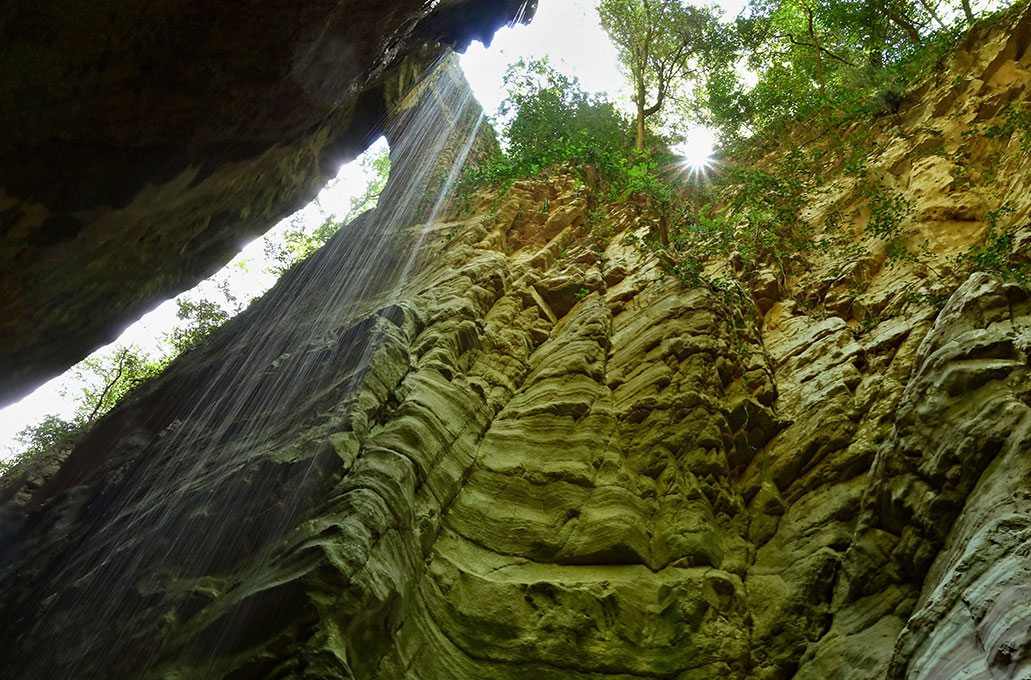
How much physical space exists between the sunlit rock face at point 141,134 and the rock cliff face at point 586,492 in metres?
2.44

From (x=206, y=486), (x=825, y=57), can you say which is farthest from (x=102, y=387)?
(x=825, y=57)

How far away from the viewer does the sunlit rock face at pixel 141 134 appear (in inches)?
197

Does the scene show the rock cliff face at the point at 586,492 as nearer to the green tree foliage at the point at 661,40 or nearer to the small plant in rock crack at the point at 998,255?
the small plant in rock crack at the point at 998,255

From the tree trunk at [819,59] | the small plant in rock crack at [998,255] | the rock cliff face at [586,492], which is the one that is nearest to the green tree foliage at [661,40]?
the tree trunk at [819,59]

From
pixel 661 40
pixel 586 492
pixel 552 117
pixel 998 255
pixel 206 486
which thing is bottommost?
pixel 206 486

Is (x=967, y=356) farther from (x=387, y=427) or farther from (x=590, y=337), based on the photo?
(x=387, y=427)

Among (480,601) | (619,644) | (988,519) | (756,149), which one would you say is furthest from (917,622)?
(756,149)

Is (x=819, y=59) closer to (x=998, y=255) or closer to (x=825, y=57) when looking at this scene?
(x=825, y=57)

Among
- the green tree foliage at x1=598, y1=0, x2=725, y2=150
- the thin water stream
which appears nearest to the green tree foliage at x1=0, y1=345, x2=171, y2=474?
the thin water stream

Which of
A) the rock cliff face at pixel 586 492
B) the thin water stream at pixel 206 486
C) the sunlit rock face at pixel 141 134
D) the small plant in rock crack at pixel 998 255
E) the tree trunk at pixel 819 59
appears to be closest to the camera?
the sunlit rock face at pixel 141 134

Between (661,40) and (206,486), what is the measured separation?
2274 centimetres

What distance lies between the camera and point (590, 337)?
10.7 m

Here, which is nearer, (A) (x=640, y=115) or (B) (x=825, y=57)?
(B) (x=825, y=57)

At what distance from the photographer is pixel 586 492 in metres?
8.16
